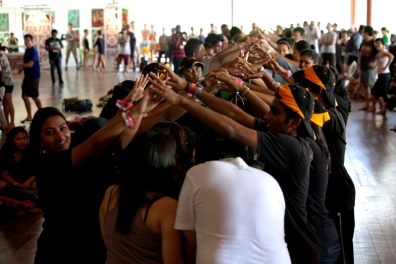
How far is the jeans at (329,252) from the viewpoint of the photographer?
3377 millimetres

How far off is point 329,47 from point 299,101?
1589cm

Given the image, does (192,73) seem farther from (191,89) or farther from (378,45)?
(378,45)

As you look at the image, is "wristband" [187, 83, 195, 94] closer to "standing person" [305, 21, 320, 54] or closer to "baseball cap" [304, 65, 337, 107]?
"baseball cap" [304, 65, 337, 107]

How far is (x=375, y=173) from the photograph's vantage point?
26.4 feet

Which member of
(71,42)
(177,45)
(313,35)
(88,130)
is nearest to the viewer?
(88,130)

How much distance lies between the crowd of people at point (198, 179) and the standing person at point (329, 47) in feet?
46.3

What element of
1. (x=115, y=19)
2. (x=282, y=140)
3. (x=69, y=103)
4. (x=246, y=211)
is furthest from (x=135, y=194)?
(x=115, y=19)

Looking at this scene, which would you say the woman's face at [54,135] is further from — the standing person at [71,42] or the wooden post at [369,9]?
the standing person at [71,42]

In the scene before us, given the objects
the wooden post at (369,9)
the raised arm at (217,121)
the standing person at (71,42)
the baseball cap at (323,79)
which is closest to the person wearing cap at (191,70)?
the baseball cap at (323,79)

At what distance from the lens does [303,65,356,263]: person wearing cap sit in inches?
160

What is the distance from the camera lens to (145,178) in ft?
8.62

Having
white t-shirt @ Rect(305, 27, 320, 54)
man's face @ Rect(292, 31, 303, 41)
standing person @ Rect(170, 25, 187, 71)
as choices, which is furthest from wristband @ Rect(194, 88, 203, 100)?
white t-shirt @ Rect(305, 27, 320, 54)

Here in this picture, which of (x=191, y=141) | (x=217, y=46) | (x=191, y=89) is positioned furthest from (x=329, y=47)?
(x=191, y=141)

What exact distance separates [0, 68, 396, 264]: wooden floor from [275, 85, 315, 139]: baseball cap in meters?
2.45
